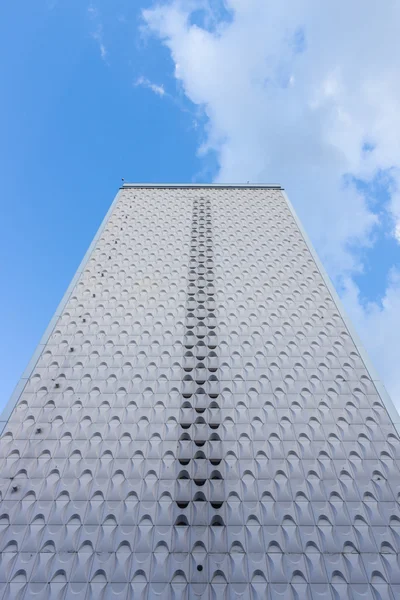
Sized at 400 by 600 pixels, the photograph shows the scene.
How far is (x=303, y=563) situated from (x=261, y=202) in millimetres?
14616

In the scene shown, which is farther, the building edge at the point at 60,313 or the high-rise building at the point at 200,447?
the building edge at the point at 60,313

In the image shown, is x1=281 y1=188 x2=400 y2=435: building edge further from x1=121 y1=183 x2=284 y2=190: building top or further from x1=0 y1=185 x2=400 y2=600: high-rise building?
x1=121 y1=183 x2=284 y2=190: building top

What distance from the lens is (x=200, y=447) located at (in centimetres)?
848

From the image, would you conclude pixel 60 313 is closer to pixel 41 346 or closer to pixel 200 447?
pixel 41 346

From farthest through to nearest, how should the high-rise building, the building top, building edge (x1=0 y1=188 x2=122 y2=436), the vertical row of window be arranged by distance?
the building top → building edge (x1=0 y1=188 x2=122 y2=436) → the vertical row of window → the high-rise building

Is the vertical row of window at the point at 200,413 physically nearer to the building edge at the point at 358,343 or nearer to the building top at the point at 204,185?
the building edge at the point at 358,343

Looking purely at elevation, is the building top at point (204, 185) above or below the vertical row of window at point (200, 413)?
above

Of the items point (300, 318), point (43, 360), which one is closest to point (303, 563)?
point (300, 318)

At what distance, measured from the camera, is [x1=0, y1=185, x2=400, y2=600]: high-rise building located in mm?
6648

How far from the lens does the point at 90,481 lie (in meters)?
7.80

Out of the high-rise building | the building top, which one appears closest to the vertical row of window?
the high-rise building

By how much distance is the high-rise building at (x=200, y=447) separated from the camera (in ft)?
21.8

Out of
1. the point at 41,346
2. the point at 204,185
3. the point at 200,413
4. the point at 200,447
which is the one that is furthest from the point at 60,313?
the point at 204,185

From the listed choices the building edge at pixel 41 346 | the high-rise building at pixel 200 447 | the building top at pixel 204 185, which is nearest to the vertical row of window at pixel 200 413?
the high-rise building at pixel 200 447
